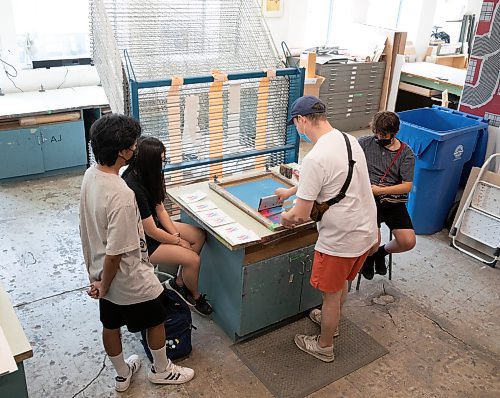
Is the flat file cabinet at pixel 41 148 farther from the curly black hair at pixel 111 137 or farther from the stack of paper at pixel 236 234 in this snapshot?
the curly black hair at pixel 111 137

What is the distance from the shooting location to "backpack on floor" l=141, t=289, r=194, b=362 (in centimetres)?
245

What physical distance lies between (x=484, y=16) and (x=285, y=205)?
234 centimetres

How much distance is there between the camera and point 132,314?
209cm

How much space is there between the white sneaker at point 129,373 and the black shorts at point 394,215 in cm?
159

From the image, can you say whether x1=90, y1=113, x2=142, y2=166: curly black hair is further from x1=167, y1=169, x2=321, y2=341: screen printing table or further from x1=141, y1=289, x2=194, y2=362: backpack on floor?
x1=141, y1=289, x2=194, y2=362: backpack on floor

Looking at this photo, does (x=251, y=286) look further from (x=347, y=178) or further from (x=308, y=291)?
(x=347, y=178)

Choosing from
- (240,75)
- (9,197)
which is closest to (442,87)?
(240,75)

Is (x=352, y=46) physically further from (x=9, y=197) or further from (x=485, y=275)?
(x=9, y=197)

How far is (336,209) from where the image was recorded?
86.6 inches

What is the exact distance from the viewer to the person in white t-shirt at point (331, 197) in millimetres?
2111

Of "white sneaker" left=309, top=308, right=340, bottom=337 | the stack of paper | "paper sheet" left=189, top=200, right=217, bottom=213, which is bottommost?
"white sneaker" left=309, top=308, right=340, bottom=337

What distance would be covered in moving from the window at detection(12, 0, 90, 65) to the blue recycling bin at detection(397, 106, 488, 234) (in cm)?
330

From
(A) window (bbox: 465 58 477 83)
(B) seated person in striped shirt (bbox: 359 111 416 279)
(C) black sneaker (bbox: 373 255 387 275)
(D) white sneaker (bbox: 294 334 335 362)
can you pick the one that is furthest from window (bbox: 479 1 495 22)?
(D) white sneaker (bbox: 294 334 335 362)

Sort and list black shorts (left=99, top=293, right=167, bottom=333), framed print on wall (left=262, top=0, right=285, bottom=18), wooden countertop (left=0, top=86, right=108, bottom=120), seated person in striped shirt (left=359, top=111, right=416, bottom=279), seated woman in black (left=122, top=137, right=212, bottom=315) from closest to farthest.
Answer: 1. black shorts (left=99, top=293, right=167, bottom=333)
2. seated woman in black (left=122, top=137, right=212, bottom=315)
3. seated person in striped shirt (left=359, top=111, right=416, bottom=279)
4. wooden countertop (left=0, top=86, right=108, bottom=120)
5. framed print on wall (left=262, top=0, right=285, bottom=18)
